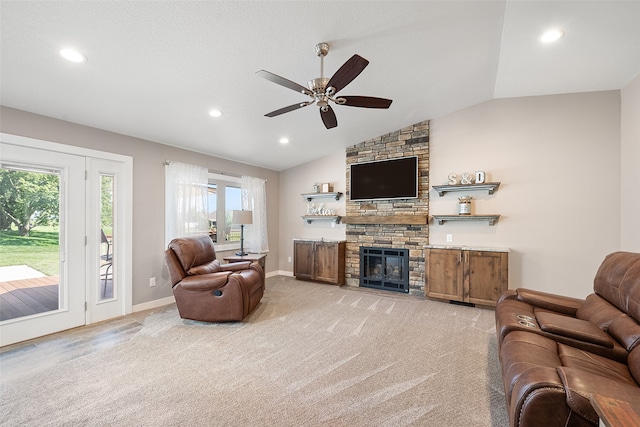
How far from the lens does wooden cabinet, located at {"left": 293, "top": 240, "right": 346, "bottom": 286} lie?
5.16 metres

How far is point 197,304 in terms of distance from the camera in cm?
328

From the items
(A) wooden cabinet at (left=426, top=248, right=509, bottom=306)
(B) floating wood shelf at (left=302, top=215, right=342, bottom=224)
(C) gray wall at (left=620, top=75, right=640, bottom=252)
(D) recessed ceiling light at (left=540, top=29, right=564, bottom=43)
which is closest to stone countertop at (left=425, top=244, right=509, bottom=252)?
(A) wooden cabinet at (left=426, top=248, right=509, bottom=306)

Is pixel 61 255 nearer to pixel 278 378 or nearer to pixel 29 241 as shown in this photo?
pixel 29 241

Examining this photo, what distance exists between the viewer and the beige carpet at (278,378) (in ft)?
5.81

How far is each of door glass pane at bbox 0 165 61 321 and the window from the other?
2091 millimetres

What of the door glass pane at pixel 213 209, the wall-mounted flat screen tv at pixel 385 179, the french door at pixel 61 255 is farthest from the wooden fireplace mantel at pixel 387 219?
the french door at pixel 61 255

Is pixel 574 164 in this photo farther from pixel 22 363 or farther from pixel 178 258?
pixel 22 363

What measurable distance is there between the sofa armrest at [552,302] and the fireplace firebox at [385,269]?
2264 mm

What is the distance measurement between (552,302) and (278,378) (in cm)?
244

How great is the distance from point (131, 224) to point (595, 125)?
6.33 meters

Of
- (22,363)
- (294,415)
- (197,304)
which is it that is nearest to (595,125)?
(294,415)

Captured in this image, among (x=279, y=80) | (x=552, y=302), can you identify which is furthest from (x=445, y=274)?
(x=279, y=80)

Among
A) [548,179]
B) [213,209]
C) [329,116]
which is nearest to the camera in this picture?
[329,116]

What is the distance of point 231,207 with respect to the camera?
17.4ft
